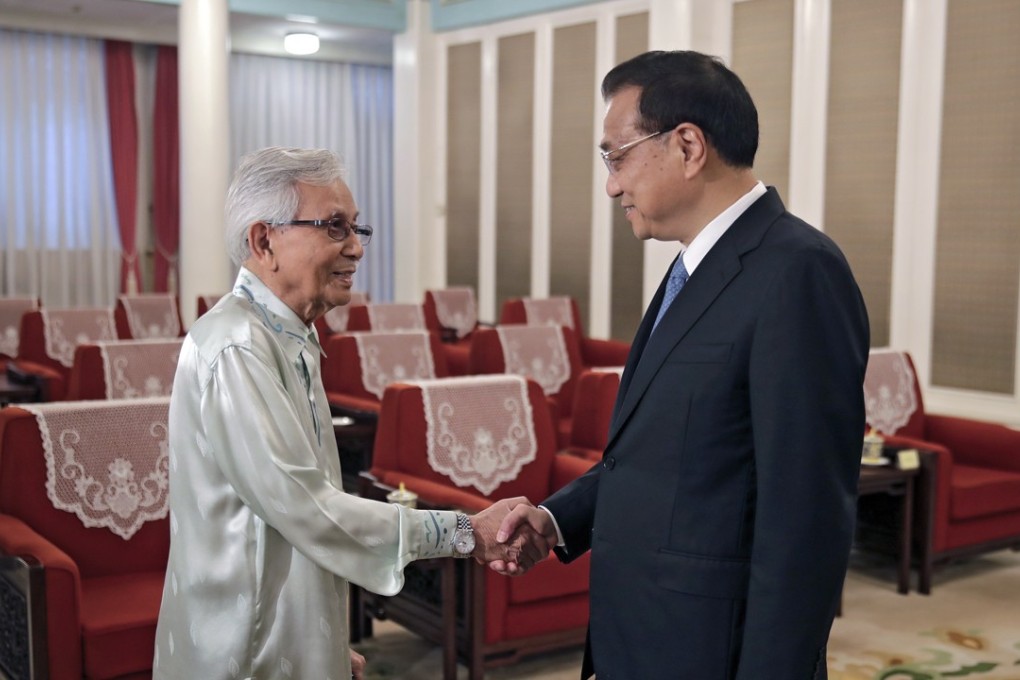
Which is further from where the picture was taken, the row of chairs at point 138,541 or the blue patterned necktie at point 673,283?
the row of chairs at point 138,541

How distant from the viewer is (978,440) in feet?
17.7

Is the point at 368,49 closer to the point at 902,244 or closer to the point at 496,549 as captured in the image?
the point at 902,244

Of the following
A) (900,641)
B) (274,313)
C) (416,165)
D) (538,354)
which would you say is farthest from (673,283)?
(416,165)

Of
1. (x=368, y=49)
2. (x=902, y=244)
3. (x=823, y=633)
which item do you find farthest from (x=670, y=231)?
(x=368, y=49)

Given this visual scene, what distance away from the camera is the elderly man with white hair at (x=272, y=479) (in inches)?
62.8

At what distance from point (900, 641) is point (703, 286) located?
10.2 feet

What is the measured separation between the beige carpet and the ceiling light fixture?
23.6 feet

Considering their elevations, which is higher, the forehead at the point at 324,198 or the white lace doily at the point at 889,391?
the forehead at the point at 324,198

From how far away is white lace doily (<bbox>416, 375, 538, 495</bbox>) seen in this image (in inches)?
163

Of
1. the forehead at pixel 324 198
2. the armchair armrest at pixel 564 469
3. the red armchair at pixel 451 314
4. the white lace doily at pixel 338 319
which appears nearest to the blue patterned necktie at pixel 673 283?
the forehead at pixel 324 198

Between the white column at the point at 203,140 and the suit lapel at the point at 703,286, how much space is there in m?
7.87

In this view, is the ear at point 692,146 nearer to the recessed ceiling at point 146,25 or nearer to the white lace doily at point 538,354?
the white lace doily at point 538,354

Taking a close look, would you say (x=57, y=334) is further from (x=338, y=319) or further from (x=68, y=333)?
(x=338, y=319)

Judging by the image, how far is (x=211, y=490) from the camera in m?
1.64
